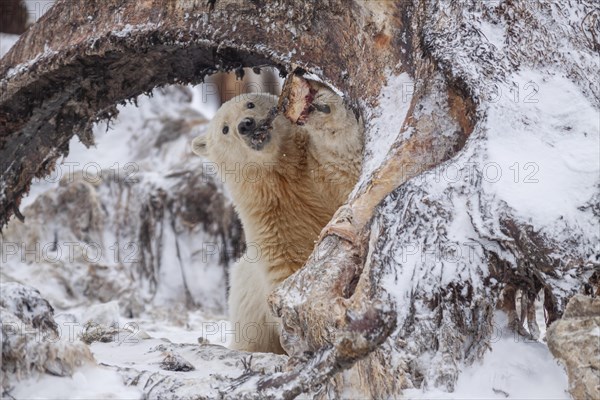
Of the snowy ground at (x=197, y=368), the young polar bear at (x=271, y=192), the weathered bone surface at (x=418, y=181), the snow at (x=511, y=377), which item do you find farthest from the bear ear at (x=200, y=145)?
the snow at (x=511, y=377)

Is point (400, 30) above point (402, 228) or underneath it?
above

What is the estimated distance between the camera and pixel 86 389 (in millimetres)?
3332

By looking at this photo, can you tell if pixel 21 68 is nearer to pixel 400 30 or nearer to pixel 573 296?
pixel 400 30

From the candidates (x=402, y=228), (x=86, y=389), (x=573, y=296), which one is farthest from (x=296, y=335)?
(x=573, y=296)

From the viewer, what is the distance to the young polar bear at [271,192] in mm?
5744

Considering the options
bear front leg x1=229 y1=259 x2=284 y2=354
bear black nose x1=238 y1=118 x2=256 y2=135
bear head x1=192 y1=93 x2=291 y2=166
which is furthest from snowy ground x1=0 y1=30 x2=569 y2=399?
bear black nose x1=238 y1=118 x2=256 y2=135

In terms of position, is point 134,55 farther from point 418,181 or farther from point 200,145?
point 418,181

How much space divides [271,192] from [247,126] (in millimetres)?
533

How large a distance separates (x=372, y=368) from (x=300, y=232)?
2.68 metres

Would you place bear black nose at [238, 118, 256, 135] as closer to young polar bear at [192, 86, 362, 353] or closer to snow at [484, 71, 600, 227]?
young polar bear at [192, 86, 362, 353]

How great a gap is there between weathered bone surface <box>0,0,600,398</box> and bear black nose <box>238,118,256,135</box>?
2.97 ft

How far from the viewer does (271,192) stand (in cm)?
609

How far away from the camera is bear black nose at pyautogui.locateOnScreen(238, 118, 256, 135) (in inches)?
237

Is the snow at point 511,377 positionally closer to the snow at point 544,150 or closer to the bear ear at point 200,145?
the snow at point 544,150
